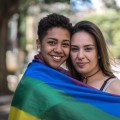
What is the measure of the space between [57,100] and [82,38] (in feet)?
1.90

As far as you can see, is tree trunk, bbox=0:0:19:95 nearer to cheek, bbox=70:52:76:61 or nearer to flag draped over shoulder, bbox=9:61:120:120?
cheek, bbox=70:52:76:61

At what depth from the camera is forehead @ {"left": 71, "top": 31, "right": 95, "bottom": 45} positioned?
353 centimetres

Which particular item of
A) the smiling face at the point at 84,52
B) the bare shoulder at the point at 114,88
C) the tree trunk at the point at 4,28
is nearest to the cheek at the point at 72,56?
the smiling face at the point at 84,52

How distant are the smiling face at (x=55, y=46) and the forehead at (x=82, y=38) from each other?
55mm

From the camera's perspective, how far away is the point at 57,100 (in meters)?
3.23

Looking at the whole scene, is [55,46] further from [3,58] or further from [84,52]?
[3,58]

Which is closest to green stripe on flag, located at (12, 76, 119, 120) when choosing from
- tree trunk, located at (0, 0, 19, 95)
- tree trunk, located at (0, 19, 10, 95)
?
tree trunk, located at (0, 0, 19, 95)

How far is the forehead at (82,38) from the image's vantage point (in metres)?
3.53

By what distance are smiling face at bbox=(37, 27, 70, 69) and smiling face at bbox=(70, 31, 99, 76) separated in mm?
60

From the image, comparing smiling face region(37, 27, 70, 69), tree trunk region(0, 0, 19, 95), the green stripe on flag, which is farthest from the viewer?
tree trunk region(0, 0, 19, 95)

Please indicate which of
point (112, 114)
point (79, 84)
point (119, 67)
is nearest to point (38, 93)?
point (79, 84)

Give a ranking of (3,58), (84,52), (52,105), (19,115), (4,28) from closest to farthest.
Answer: (52,105), (19,115), (84,52), (3,58), (4,28)

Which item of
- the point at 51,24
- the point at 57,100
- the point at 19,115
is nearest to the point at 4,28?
the point at 51,24

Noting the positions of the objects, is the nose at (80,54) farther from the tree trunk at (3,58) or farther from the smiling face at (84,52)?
the tree trunk at (3,58)
